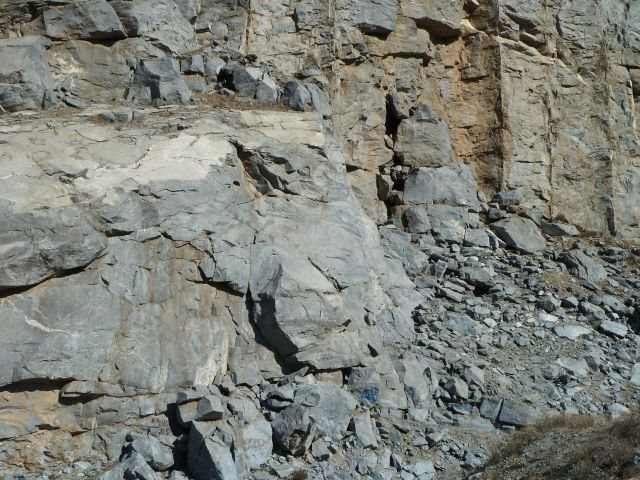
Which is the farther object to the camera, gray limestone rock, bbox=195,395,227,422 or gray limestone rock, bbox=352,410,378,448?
gray limestone rock, bbox=352,410,378,448

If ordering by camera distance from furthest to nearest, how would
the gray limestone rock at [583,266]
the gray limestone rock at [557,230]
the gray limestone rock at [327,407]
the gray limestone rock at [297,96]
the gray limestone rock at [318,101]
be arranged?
the gray limestone rock at [557,230] < the gray limestone rock at [583,266] < the gray limestone rock at [318,101] < the gray limestone rock at [297,96] < the gray limestone rock at [327,407]

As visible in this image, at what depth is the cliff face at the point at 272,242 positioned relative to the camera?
7707mm

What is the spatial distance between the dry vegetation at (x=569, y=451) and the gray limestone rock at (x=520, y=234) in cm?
500

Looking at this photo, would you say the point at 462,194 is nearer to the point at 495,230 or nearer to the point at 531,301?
the point at 495,230

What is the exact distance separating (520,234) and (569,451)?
674cm

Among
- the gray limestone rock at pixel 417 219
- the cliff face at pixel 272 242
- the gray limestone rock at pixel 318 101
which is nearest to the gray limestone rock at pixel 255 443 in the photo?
the cliff face at pixel 272 242

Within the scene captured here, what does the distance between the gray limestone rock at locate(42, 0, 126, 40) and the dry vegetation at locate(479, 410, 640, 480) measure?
7473 mm

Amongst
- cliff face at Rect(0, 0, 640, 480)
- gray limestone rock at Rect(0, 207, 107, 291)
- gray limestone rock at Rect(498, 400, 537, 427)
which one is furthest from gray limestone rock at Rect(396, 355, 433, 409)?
gray limestone rock at Rect(0, 207, 107, 291)

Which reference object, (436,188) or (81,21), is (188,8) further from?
(436,188)

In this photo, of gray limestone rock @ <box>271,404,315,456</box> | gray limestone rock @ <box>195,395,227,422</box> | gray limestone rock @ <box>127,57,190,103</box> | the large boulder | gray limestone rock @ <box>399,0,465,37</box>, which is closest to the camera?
gray limestone rock @ <box>195,395,227,422</box>

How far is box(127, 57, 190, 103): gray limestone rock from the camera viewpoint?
10320 millimetres

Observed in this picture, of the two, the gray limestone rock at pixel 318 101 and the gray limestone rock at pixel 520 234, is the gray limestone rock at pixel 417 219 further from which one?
the gray limestone rock at pixel 318 101

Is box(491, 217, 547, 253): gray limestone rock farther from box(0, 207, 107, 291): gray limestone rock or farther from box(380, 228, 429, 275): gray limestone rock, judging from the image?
box(0, 207, 107, 291): gray limestone rock

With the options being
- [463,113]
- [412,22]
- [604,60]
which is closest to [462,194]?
[463,113]
